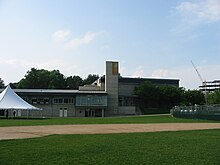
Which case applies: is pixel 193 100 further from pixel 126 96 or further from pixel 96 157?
pixel 96 157

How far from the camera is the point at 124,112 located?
332ft

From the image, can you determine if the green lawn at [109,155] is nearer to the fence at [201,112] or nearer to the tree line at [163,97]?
the fence at [201,112]

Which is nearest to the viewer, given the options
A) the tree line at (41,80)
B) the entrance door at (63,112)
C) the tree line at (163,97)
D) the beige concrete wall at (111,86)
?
the entrance door at (63,112)

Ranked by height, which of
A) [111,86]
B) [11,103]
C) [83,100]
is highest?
[111,86]

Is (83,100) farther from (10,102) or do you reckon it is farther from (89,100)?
(10,102)

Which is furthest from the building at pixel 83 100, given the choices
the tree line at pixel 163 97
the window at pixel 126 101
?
the tree line at pixel 163 97

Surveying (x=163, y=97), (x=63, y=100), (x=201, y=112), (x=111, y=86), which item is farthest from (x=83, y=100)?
(x=201, y=112)

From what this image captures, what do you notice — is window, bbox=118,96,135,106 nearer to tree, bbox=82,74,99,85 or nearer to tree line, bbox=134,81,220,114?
tree line, bbox=134,81,220,114

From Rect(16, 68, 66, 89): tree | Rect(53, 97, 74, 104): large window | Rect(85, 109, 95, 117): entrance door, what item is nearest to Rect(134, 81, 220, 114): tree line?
Rect(85, 109, 95, 117): entrance door

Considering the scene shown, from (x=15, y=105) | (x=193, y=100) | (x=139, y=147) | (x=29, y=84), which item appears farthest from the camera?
(x=29, y=84)

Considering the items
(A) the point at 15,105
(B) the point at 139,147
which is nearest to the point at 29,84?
(A) the point at 15,105

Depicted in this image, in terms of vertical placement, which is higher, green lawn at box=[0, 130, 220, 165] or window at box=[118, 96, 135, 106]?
window at box=[118, 96, 135, 106]

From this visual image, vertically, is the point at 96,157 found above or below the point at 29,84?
below

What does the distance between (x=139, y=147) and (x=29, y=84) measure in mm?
123966
